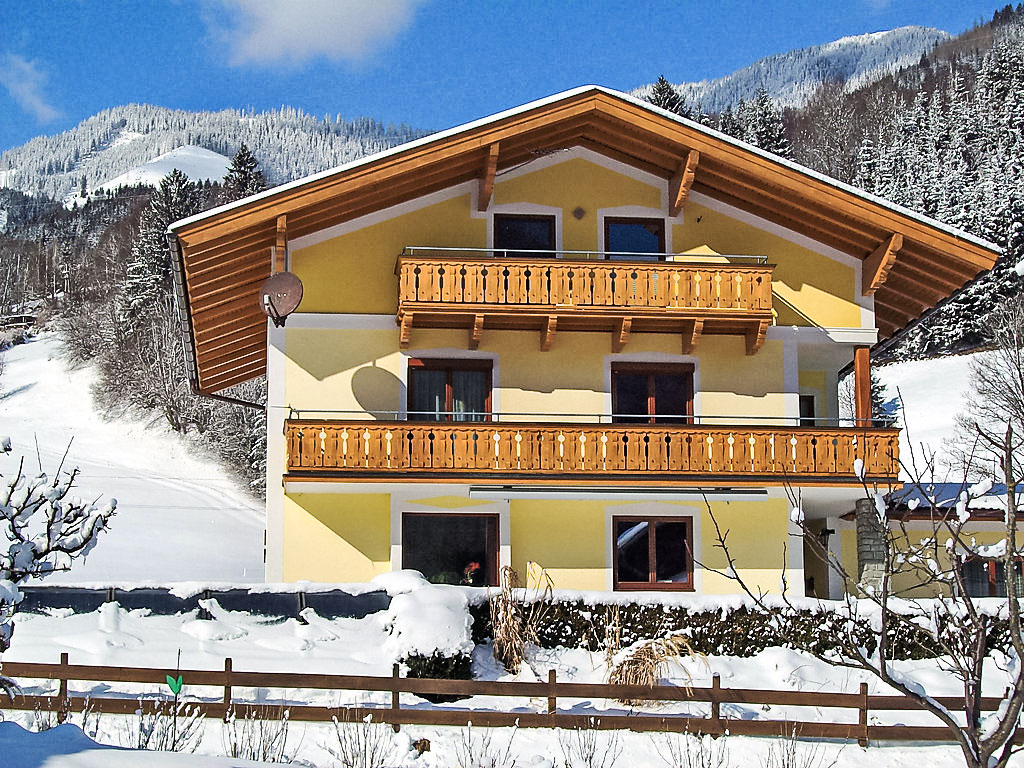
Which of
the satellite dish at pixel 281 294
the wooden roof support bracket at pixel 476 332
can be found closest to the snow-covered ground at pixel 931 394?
the wooden roof support bracket at pixel 476 332

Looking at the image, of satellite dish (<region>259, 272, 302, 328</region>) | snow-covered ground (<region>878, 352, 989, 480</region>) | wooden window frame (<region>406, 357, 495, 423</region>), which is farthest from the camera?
snow-covered ground (<region>878, 352, 989, 480</region>)

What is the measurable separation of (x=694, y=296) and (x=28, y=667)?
12.9 m

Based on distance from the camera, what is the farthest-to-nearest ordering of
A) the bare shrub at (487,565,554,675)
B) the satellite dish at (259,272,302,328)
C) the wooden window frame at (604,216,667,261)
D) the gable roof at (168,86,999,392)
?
the wooden window frame at (604,216,667,261) < the gable roof at (168,86,999,392) < the satellite dish at (259,272,302,328) < the bare shrub at (487,565,554,675)

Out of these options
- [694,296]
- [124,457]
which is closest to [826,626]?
[694,296]

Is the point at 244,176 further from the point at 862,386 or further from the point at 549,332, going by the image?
the point at 862,386

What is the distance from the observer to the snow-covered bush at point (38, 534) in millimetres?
10336

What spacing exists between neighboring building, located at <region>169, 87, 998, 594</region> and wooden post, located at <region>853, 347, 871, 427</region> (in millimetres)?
67

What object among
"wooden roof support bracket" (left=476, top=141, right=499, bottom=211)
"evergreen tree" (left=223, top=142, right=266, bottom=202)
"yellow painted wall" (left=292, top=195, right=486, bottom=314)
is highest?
"evergreen tree" (left=223, top=142, right=266, bottom=202)

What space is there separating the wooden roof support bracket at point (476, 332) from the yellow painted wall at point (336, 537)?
3258mm

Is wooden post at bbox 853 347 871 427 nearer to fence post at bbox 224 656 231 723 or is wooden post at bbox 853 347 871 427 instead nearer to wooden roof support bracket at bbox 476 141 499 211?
wooden roof support bracket at bbox 476 141 499 211

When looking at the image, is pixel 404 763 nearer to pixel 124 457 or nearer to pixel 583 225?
pixel 583 225

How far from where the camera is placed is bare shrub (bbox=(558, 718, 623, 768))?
Answer: 41.6 ft

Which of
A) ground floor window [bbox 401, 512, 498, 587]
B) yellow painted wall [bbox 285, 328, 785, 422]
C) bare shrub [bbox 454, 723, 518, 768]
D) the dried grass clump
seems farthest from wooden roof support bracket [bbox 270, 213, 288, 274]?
bare shrub [bbox 454, 723, 518, 768]

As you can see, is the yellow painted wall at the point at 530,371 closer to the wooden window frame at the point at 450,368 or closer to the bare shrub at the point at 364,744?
the wooden window frame at the point at 450,368
